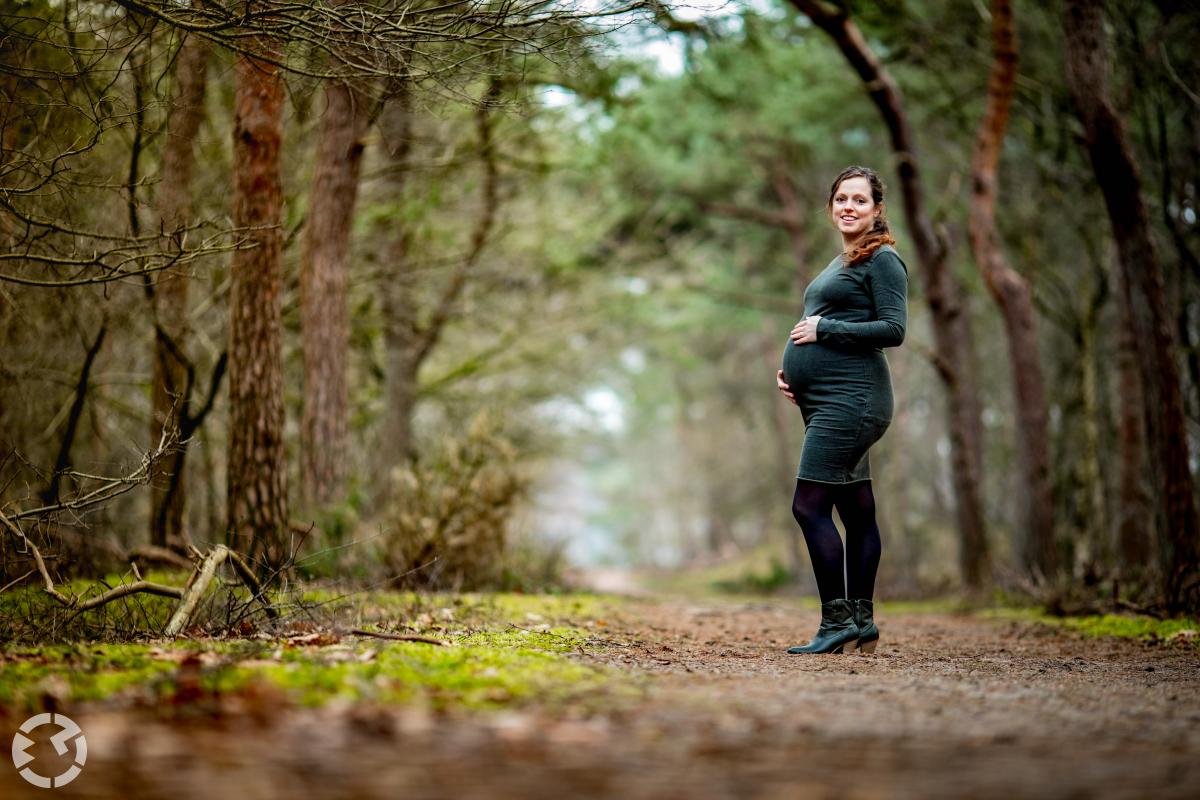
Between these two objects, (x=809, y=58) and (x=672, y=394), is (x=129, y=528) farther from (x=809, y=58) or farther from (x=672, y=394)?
(x=672, y=394)

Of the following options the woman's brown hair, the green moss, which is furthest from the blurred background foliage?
the woman's brown hair

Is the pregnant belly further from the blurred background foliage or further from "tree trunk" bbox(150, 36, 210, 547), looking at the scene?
"tree trunk" bbox(150, 36, 210, 547)

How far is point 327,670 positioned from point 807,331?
274cm

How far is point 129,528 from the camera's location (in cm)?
989

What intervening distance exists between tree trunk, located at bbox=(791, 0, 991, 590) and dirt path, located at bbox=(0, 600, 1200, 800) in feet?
26.4

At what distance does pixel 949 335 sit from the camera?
11.8 metres

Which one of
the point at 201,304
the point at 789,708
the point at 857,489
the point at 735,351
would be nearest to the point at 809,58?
the point at 201,304

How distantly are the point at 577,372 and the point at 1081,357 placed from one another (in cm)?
813

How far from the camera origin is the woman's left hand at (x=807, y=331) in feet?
15.2

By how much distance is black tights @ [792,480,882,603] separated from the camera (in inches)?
182

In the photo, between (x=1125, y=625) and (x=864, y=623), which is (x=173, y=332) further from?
(x=1125, y=625)

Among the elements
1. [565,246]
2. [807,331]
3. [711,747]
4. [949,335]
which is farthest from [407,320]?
[711,747]

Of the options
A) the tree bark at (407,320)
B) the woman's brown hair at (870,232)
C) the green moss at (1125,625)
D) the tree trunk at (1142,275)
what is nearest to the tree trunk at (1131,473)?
the tree trunk at (1142,275)

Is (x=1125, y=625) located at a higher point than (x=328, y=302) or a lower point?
lower
